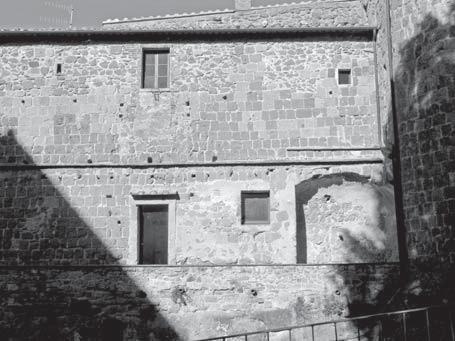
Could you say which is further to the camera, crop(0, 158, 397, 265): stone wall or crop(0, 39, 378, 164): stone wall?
crop(0, 39, 378, 164): stone wall

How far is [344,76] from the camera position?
45.1ft

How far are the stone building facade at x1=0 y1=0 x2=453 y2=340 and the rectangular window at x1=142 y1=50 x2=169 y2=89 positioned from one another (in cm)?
10

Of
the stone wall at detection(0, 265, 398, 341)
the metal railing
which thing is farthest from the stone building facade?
the metal railing

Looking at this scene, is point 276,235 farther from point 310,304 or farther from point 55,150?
point 55,150

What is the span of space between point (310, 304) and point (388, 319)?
1.58 m

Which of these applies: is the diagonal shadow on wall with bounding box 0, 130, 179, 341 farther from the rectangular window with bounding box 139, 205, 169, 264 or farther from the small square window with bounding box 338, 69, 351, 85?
the small square window with bounding box 338, 69, 351, 85

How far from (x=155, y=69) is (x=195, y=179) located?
2602mm

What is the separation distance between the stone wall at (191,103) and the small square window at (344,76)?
0.40 feet

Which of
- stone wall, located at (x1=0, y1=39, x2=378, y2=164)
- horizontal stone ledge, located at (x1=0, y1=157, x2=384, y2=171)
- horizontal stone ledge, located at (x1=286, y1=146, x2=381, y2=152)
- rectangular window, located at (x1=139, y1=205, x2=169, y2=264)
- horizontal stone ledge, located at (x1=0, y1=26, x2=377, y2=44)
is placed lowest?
rectangular window, located at (x1=139, y1=205, x2=169, y2=264)

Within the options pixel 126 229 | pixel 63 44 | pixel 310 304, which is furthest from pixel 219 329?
pixel 63 44

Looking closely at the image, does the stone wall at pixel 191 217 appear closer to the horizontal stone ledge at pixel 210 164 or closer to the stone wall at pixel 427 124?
the horizontal stone ledge at pixel 210 164

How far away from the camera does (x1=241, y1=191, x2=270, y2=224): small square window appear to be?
13.1 metres

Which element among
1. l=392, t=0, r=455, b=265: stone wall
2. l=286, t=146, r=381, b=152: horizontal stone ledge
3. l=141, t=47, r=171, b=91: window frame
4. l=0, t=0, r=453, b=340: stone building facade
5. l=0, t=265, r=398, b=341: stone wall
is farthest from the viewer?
l=141, t=47, r=171, b=91: window frame

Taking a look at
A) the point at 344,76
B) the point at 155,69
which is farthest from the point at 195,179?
the point at 344,76
